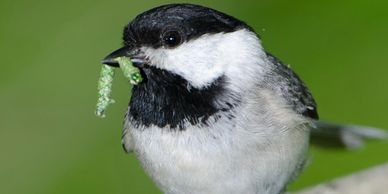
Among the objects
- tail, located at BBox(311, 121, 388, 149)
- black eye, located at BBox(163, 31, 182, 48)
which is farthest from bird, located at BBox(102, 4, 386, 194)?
tail, located at BBox(311, 121, 388, 149)

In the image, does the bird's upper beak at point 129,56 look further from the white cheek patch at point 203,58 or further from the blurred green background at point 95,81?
the blurred green background at point 95,81

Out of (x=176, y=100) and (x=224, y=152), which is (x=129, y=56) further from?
(x=224, y=152)

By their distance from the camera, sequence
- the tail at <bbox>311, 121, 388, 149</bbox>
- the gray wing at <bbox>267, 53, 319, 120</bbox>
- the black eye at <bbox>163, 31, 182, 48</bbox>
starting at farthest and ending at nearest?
Answer: the tail at <bbox>311, 121, 388, 149</bbox> < the gray wing at <bbox>267, 53, 319, 120</bbox> < the black eye at <bbox>163, 31, 182, 48</bbox>

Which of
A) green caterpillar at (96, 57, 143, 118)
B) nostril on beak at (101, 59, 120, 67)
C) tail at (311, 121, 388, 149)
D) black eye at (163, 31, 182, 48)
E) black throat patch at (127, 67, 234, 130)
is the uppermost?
black eye at (163, 31, 182, 48)

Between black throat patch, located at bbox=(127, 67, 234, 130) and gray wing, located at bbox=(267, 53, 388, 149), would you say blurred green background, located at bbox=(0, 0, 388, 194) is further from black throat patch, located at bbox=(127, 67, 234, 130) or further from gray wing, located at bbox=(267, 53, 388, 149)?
black throat patch, located at bbox=(127, 67, 234, 130)

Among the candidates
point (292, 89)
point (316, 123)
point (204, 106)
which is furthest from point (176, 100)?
point (316, 123)

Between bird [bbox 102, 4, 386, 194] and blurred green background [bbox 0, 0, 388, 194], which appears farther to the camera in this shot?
blurred green background [bbox 0, 0, 388, 194]
